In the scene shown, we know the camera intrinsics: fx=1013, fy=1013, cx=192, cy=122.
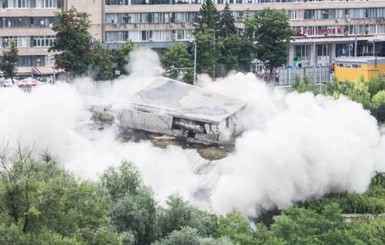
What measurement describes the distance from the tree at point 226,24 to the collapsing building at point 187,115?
23061mm

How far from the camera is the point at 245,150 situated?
30.3 metres

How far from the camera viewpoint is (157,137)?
32.4 m

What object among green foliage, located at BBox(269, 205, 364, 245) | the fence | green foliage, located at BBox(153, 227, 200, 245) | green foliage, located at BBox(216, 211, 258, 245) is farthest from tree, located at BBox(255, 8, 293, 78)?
green foliage, located at BBox(153, 227, 200, 245)

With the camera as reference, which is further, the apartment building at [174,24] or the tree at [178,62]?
the apartment building at [174,24]

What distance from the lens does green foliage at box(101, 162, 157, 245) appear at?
77.4ft

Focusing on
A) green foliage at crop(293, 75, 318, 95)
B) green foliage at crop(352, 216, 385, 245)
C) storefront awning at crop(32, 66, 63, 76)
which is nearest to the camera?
green foliage at crop(352, 216, 385, 245)

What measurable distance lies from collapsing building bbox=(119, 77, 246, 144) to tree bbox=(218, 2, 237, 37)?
75.7 ft

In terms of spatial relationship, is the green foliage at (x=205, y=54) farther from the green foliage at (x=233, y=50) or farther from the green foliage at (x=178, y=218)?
the green foliage at (x=178, y=218)

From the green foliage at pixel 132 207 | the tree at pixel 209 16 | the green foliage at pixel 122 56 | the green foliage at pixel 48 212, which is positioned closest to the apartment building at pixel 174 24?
the tree at pixel 209 16

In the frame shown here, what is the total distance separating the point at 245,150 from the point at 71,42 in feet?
60.4

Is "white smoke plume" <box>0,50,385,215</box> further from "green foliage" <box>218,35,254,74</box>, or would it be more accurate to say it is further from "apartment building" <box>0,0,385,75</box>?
"green foliage" <box>218,35,254,74</box>

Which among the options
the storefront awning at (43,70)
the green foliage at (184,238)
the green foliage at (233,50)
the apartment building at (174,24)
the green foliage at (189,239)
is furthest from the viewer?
the green foliage at (233,50)

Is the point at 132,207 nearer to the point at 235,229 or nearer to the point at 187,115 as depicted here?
the point at 235,229

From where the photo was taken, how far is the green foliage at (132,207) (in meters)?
23.6
